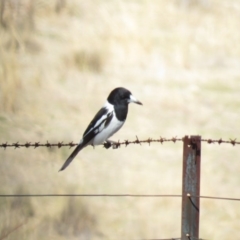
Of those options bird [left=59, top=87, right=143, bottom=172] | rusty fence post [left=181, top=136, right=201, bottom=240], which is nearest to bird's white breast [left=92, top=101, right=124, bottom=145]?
bird [left=59, top=87, right=143, bottom=172]

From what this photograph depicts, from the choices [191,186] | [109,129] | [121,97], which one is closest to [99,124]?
[109,129]

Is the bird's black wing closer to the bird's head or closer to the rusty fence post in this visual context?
the bird's head

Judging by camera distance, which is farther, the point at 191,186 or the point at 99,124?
the point at 99,124

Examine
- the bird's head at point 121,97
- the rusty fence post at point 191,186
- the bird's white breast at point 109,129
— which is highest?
the bird's head at point 121,97

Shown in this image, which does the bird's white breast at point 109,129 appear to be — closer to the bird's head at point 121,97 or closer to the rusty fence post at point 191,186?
the bird's head at point 121,97

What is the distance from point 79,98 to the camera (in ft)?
17.5

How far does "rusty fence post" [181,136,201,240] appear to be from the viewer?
10.6 ft

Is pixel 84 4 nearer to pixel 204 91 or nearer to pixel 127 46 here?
pixel 127 46

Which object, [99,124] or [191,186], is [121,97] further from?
[191,186]

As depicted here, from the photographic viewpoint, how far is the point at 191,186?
10.7ft

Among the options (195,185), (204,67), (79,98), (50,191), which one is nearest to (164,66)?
(204,67)

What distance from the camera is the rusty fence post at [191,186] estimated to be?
127 inches

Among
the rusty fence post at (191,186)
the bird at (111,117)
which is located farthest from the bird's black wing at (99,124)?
the rusty fence post at (191,186)

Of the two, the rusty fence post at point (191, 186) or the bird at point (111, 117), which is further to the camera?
the bird at point (111, 117)
